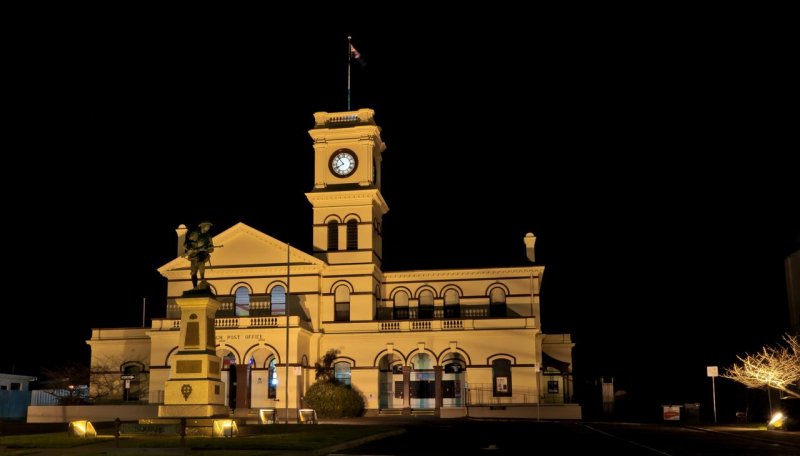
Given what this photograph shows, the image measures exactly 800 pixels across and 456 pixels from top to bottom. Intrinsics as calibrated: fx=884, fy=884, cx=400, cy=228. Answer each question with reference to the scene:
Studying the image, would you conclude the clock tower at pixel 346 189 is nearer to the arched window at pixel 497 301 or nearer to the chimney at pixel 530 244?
the arched window at pixel 497 301

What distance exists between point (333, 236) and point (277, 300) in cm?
535

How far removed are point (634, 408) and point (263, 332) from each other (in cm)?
2746

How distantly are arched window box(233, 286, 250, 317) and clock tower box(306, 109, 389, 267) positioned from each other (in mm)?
5001

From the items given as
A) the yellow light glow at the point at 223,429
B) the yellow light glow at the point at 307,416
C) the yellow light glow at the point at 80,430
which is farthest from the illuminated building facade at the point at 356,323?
the yellow light glow at the point at 80,430

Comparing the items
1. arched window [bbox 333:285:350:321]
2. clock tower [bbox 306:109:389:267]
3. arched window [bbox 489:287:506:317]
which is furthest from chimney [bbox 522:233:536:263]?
arched window [bbox 333:285:350:321]

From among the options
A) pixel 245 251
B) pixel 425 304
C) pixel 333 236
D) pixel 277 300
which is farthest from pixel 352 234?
pixel 245 251

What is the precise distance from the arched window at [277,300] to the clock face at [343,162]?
8323 mm

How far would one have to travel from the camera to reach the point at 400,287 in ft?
186

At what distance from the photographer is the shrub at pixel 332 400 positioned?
1895 inches

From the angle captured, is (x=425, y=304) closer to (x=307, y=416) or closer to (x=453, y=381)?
(x=453, y=381)

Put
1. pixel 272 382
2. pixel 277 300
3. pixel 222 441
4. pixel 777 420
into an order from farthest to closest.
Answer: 1. pixel 277 300
2. pixel 272 382
3. pixel 777 420
4. pixel 222 441

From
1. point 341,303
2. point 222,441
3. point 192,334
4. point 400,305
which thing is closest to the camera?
point 222,441

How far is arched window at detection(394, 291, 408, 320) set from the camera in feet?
185

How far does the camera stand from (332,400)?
48.1 m
